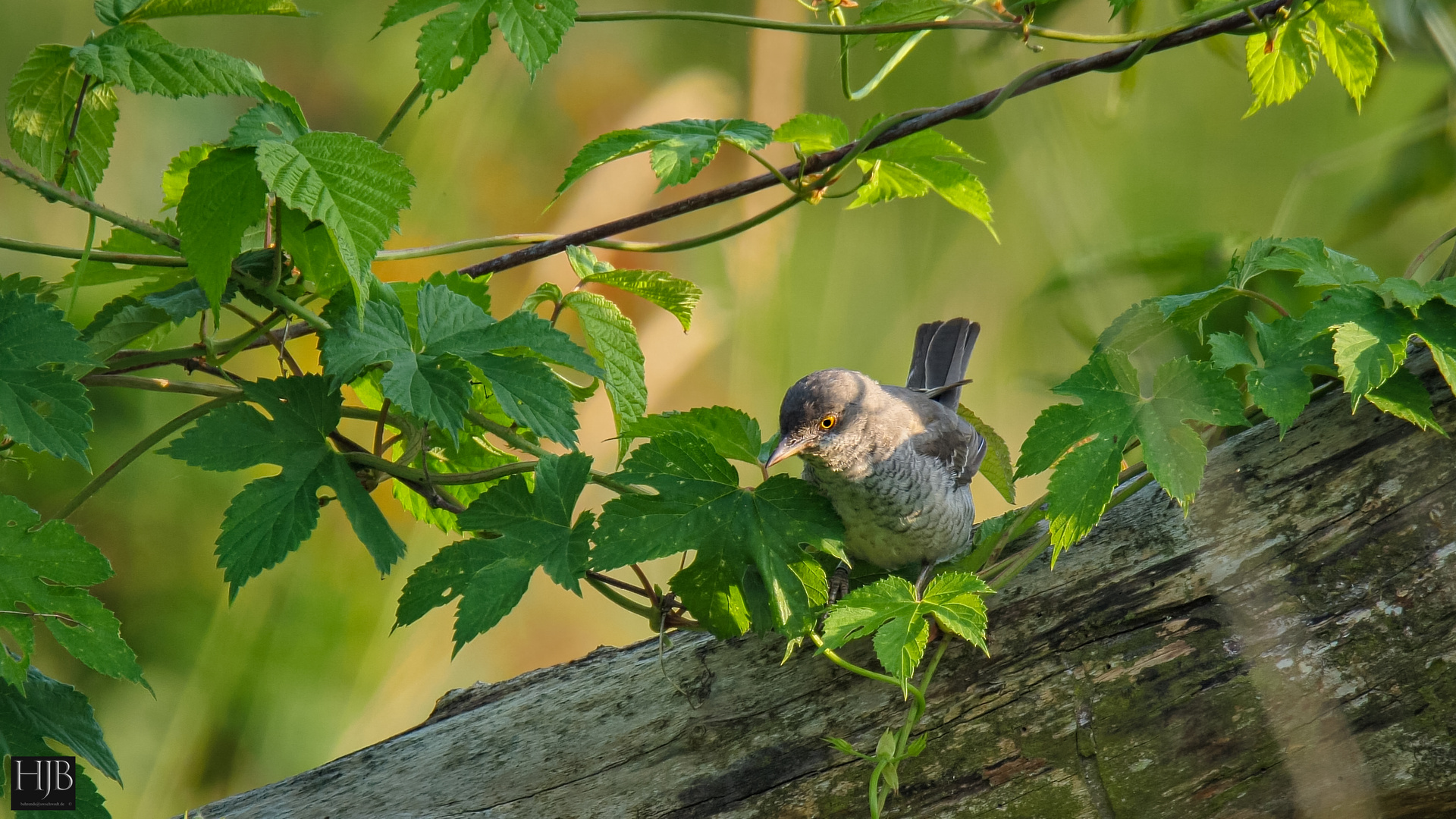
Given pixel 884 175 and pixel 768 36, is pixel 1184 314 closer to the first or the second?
pixel 884 175

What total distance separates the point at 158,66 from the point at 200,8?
14 cm

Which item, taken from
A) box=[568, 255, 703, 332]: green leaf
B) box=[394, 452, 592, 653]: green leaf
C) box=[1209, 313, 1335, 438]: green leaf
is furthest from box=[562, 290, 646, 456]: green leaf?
box=[1209, 313, 1335, 438]: green leaf

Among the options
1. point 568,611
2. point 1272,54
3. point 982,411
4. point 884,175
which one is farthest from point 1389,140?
point 568,611

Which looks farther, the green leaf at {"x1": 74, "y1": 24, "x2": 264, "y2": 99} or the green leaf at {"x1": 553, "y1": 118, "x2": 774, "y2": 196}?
the green leaf at {"x1": 553, "y1": 118, "x2": 774, "y2": 196}

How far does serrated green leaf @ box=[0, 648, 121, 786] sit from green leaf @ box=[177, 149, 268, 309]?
2.70 ft

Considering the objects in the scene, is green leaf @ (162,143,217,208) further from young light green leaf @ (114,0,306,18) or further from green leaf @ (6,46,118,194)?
young light green leaf @ (114,0,306,18)

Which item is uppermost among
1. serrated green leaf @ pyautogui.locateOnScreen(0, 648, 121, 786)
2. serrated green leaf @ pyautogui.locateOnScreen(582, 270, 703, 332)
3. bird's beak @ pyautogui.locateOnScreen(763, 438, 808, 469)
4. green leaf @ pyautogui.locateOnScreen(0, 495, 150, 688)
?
serrated green leaf @ pyautogui.locateOnScreen(582, 270, 703, 332)

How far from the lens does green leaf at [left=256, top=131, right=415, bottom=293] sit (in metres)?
1.46

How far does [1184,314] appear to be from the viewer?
1.80 meters

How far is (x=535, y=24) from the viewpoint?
162 centimetres

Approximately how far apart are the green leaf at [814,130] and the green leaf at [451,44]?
684 mm

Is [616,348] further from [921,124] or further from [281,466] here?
[921,124]

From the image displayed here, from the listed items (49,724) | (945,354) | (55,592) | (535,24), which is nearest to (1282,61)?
(945,354)

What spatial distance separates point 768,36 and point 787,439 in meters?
2.78
